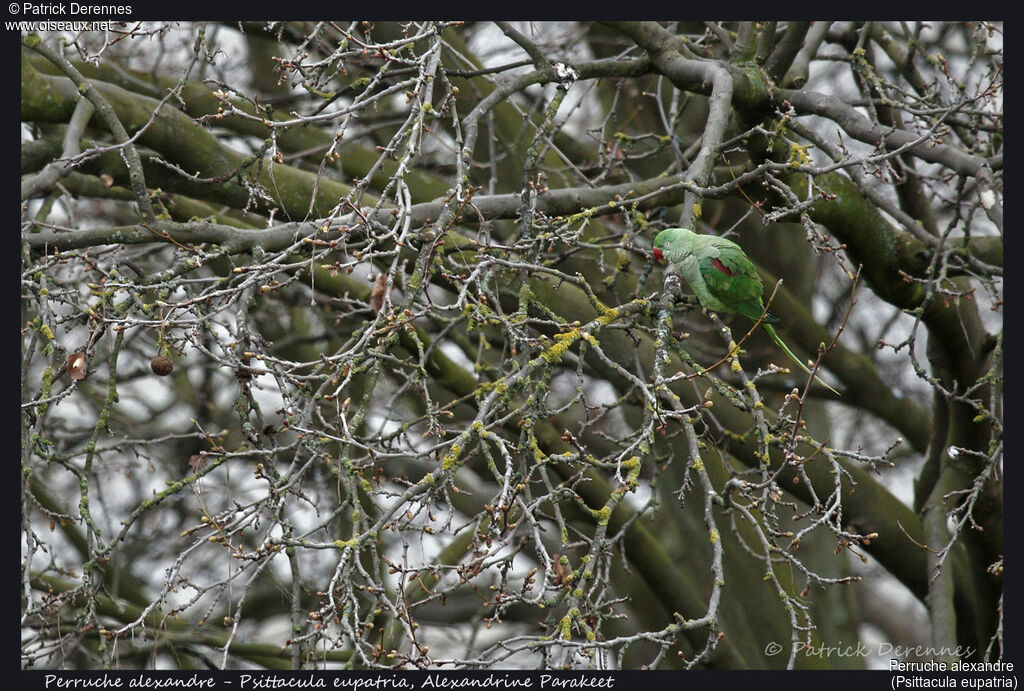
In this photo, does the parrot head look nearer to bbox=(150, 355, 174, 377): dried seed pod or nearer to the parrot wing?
the parrot wing

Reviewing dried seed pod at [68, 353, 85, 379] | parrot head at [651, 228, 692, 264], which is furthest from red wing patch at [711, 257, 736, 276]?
dried seed pod at [68, 353, 85, 379]

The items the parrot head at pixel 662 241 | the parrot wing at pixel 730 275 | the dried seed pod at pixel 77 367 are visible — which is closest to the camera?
the dried seed pod at pixel 77 367

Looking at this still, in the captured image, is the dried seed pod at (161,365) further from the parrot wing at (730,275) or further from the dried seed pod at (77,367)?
the parrot wing at (730,275)

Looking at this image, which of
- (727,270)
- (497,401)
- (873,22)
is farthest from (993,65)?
(497,401)

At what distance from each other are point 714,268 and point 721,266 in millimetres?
35

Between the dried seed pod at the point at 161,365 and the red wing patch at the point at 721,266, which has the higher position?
the red wing patch at the point at 721,266

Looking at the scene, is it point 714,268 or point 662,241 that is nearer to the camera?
point 662,241

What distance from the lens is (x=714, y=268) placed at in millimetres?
4547

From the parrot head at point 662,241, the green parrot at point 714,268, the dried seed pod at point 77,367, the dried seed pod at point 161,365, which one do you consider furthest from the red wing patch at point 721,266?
the dried seed pod at point 77,367

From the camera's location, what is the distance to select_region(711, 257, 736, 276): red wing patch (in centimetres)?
452

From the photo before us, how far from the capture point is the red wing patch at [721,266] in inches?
178

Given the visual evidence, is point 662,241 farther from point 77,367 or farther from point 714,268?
point 77,367

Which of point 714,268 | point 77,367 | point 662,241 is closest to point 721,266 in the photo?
point 714,268

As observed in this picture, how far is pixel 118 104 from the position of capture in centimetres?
470
